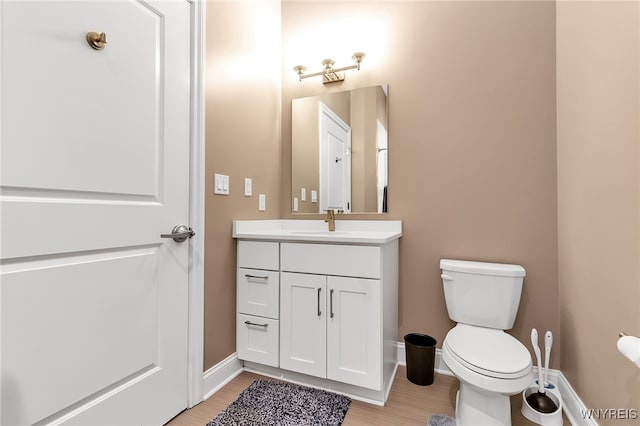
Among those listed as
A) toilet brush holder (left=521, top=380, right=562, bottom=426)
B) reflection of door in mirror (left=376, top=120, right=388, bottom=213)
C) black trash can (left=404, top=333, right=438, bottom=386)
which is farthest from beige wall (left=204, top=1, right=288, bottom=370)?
toilet brush holder (left=521, top=380, right=562, bottom=426)

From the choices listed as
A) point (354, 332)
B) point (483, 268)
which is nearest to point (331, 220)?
point (354, 332)

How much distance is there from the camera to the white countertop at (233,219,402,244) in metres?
1.59

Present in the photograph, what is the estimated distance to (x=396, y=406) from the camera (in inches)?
60.4

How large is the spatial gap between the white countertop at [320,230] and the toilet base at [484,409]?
77 centimetres

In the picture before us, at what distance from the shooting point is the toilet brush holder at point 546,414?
137cm

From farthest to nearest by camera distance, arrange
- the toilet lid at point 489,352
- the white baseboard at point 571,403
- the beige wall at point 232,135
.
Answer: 1. the beige wall at point 232,135
2. the white baseboard at point 571,403
3. the toilet lid at point 489,352

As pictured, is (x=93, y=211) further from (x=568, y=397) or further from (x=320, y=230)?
(x=568, y=397)

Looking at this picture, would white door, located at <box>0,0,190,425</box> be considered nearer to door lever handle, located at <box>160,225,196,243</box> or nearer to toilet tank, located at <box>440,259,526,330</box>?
door lever handle, located at <box>160,225,196,243</box>

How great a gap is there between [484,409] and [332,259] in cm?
92

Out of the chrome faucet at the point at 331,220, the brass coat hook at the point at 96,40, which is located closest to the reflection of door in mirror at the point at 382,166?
the chrome faucet at the point at 331,220

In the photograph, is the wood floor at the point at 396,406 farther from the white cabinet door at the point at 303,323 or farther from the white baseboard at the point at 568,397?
the white cabinet door at the point at 303,323

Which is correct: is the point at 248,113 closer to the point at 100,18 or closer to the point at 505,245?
the point at 100,18

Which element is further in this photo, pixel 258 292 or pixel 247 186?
pixel 247 186

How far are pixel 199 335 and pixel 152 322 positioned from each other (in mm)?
290
